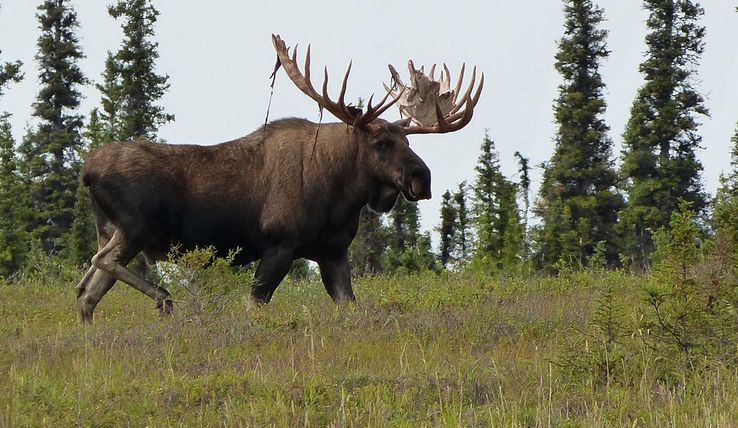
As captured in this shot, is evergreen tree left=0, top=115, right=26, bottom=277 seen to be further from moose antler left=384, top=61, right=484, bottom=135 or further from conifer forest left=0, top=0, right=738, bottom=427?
moose antler left=384, top=61, right=484, bottom=135

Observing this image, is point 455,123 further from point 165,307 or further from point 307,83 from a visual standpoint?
point 165,307

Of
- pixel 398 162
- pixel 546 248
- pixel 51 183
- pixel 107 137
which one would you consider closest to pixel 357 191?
pixel 398 162

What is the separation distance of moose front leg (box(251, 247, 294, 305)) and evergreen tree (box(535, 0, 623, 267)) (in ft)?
107

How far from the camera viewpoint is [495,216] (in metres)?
48.6

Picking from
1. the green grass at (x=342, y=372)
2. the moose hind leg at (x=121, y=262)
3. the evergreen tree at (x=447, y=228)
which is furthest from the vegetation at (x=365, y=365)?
the evergreen tree at (x=447, y=228)

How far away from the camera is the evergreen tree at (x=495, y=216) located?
45406mm

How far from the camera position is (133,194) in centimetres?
1105

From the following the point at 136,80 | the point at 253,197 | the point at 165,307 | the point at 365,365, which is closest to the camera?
the point at 365,365

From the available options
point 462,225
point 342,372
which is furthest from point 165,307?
point 462,225

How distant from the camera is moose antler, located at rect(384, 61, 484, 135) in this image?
12258mm

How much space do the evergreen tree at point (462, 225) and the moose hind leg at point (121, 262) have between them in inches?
1699

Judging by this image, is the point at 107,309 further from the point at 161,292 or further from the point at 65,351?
the point at 65,351

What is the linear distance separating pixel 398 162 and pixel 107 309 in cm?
342

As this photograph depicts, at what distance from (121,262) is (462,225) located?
43.6 m
